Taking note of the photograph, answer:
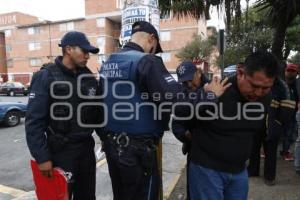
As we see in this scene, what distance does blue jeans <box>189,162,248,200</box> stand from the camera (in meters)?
2.48

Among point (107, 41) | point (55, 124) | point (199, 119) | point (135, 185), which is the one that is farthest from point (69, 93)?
point (107, 41)

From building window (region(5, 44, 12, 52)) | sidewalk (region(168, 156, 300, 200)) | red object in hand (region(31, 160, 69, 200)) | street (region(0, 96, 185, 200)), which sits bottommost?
street (region(0, 96, 185, 200))

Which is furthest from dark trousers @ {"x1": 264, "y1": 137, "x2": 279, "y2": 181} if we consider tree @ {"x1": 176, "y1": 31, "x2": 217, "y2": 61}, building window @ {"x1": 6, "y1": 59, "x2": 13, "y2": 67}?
building window @ {"x1": 6, "y1": 59, "x2": 13, "y2": 67}

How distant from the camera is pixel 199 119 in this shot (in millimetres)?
2459

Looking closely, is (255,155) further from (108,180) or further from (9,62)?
(9,62)

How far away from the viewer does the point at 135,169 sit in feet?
8.68

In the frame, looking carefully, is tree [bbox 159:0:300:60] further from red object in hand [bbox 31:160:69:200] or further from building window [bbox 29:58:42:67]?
building window [bbox 29:58:42:67]

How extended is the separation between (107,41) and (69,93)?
46284 mm

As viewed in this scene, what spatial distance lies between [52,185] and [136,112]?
1.05m

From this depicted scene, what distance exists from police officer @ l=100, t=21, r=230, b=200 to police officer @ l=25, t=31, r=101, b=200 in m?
0.45

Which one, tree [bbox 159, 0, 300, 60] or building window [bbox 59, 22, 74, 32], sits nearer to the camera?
tree [bbox 159, 0, 300, 60]

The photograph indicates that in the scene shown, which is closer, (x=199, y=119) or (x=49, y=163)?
(x=199, y=119)

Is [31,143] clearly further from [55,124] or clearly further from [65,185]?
[65,185]

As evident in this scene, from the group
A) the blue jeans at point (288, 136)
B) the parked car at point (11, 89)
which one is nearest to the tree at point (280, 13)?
the blue jeans at point (288, 136)
